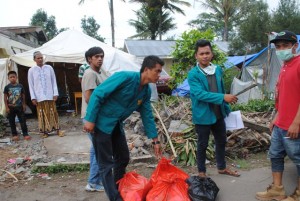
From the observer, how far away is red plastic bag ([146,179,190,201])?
3123 millimetres

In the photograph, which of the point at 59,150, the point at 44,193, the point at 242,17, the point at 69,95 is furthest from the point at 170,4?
the point at 44,193

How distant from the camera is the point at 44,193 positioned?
4074 mm

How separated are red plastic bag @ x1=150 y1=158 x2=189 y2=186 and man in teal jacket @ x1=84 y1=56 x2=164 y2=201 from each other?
46 centimetres

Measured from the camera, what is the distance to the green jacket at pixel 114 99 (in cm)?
298

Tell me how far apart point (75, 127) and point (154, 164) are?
4196 mm

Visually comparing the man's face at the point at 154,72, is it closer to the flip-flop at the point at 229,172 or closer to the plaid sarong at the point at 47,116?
the flip-flop at the point at 229,172

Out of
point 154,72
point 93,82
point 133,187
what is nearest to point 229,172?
point 133,187

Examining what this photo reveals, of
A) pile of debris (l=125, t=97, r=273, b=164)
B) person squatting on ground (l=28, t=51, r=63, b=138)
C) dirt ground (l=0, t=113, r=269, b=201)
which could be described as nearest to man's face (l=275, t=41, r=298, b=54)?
dirt ground (l=0, t=113, r=269, b=201)

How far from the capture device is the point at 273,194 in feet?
11.3

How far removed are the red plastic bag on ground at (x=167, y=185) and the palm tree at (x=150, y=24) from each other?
27229 millimetres

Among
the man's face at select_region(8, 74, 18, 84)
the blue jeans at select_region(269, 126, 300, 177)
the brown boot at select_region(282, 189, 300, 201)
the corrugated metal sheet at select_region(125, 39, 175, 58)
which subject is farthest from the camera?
the corrugated metal sheet at select_region(125, 39, 175, 58)

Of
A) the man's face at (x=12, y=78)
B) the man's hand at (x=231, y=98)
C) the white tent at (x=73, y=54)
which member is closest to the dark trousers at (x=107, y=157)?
the man's hand at (x=231, y=98)

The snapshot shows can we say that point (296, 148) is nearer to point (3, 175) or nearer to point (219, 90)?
point (219, 90)

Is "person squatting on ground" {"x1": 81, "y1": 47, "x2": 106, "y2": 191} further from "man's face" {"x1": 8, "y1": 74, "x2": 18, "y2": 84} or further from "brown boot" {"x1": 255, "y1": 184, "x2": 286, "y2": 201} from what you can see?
"man's face" {"x1": 8, "y1": 74, "x2": 18, "y2": 84}
